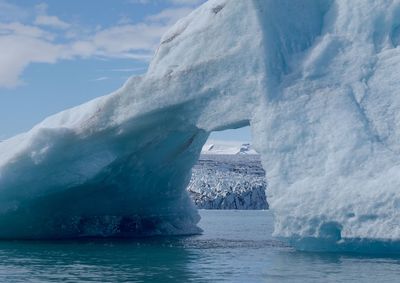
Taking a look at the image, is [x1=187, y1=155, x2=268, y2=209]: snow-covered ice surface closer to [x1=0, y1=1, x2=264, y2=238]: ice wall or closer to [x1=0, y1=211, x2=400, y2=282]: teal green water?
[x1=0, y1=1, x2=264, y2=238]: ice wall

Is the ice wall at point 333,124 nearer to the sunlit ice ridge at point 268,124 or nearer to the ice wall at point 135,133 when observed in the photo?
the sunlit ice ridge at point 268,124

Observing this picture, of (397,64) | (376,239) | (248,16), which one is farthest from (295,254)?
(248,16)

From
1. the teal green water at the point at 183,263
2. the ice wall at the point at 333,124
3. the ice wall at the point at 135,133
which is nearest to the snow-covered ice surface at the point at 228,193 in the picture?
the ice wall at the point at 135,133

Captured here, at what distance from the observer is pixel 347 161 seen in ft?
39.3

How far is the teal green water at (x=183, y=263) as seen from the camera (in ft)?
31.5

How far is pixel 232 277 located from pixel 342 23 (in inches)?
244

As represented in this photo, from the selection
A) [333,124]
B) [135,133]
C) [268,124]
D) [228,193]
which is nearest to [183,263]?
[268,124]

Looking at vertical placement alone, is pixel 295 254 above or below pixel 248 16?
below

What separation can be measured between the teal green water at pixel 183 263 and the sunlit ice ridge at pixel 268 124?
0.68 meters

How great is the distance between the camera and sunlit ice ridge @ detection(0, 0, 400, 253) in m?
11.9

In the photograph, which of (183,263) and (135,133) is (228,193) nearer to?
(135,133)

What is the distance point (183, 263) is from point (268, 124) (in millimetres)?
3055

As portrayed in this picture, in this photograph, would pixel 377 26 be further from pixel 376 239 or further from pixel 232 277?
pixel 232 277

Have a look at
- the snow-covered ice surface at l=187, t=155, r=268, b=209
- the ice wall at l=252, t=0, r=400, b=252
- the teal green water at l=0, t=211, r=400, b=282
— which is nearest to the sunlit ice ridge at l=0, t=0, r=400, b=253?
the ice wall at l=252, t=0, r=400, b=252
